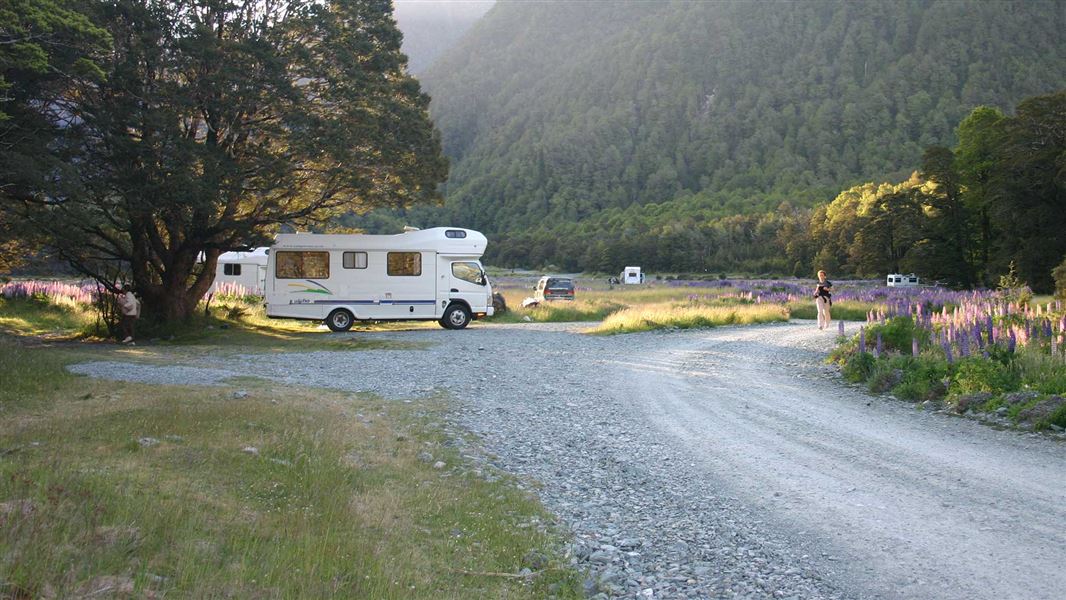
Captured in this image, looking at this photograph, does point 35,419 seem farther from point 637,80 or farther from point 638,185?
point 637,80

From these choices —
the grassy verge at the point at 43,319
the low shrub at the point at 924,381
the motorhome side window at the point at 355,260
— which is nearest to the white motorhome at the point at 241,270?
the grassy verge at the point at 43,319

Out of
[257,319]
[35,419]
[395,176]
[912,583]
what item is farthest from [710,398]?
[257,319]

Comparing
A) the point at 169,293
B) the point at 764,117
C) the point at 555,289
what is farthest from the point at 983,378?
the point at 764,117

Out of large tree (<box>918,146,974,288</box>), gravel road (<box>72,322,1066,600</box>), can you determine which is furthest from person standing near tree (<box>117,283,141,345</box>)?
large tree (<box>918,146,974,288</box>)

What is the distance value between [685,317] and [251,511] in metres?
22.6

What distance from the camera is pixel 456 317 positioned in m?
25.6

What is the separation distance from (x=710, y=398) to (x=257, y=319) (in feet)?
68.0

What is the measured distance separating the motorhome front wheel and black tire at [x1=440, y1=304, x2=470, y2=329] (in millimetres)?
3089

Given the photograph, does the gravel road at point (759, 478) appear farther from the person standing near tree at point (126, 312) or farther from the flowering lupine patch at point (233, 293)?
the flowering lupine patch at point (233, 293)

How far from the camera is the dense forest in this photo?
14075 centimetres

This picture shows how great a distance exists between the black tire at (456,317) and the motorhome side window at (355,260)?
3215mm

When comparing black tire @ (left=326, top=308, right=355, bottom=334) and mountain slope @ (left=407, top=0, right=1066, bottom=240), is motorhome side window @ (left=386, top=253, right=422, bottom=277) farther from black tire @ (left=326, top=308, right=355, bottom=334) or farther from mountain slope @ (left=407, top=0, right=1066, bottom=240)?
mountain slope @ (left=407, top=0, right=1066, bottom=240)

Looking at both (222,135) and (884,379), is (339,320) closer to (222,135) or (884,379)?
(222,135)

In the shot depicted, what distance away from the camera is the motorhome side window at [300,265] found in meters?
23.7
